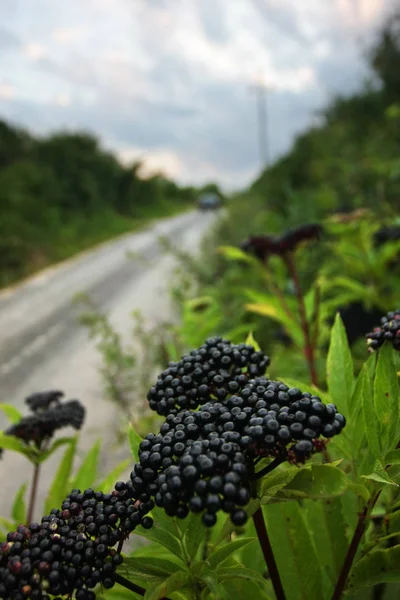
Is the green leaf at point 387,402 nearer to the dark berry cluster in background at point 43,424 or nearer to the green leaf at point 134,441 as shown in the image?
the green leaf at point 134,441

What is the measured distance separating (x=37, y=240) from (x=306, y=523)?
15050 millimetres

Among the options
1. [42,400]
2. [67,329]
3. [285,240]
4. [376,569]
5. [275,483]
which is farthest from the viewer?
[67,329]

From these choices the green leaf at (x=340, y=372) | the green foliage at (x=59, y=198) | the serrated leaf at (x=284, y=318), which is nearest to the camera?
the green leaf at (x=340, y=372)

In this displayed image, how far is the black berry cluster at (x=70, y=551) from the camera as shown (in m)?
0.75

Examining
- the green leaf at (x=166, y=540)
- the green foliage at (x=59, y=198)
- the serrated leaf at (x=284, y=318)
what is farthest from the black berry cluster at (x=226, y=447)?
the green foliage at (x=59, y=198)

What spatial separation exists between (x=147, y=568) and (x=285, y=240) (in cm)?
189

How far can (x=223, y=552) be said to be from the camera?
862 millimetres

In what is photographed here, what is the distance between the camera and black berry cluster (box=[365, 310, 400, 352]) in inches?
40.3

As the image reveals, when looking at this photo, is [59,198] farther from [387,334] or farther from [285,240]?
[387,334]

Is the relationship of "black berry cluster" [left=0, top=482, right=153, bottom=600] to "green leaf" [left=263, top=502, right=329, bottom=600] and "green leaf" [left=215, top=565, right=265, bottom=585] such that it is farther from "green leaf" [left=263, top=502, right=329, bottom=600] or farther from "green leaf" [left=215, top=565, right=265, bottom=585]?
"green leaf" [left=263, top=502, right=329, bottom=600]

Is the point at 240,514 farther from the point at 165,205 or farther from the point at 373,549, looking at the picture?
the point at 165,205

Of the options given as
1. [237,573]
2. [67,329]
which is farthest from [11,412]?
[67,329]

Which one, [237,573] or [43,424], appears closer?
[237,573]

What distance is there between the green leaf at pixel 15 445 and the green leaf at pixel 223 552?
0.97 m
